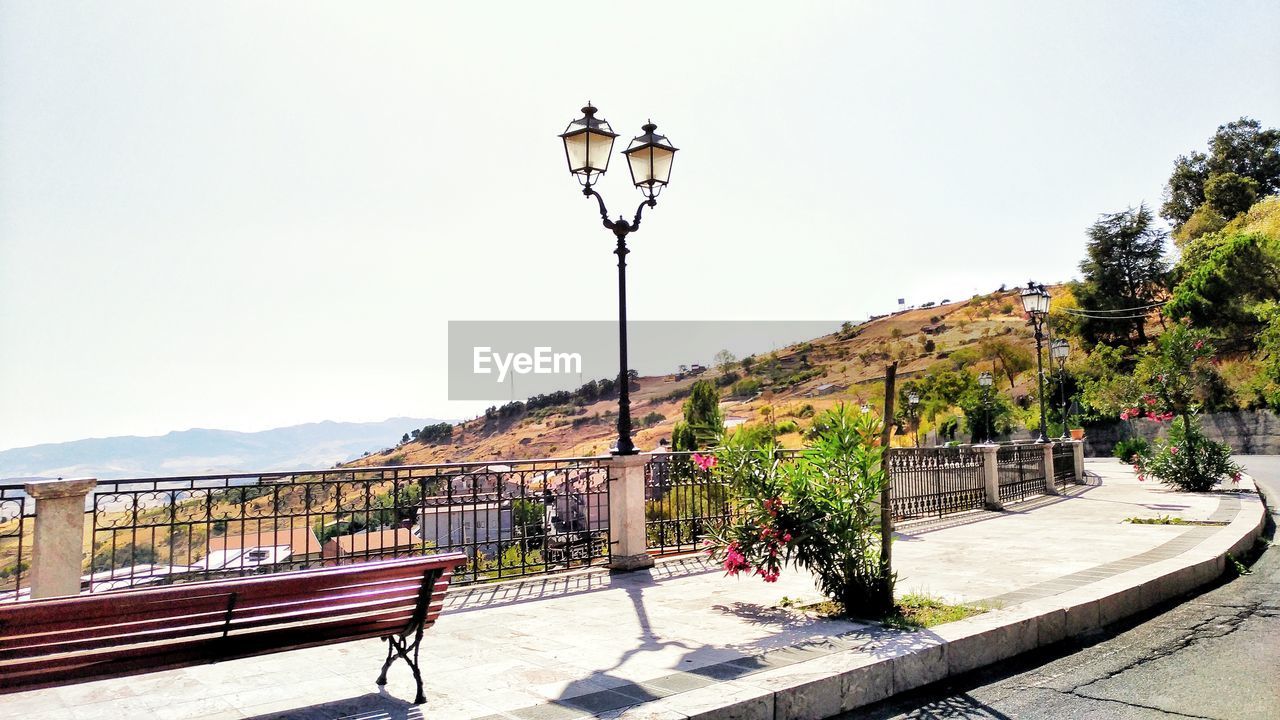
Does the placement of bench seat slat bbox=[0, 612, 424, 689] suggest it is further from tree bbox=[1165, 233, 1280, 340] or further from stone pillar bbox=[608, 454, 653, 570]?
tree bbox=[1165, 233, 1280, 340]

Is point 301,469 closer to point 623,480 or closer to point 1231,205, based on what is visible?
point 623,480

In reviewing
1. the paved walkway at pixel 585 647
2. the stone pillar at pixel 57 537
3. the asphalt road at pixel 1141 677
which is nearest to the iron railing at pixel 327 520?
the stone pillar at pixel 57 537

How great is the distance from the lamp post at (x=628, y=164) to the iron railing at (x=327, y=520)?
1170 mm

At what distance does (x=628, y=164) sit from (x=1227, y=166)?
71.7 m

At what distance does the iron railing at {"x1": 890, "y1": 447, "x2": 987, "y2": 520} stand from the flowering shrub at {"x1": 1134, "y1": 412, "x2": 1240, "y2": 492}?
5.74m

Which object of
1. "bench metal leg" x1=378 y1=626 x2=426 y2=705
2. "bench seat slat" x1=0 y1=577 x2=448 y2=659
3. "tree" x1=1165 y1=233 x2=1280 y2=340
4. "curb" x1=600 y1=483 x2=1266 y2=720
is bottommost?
"curb" x1=600 y1=483 x2=1266 y2=720

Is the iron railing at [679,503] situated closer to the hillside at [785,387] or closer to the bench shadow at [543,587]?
the bench shadow at [543,587]

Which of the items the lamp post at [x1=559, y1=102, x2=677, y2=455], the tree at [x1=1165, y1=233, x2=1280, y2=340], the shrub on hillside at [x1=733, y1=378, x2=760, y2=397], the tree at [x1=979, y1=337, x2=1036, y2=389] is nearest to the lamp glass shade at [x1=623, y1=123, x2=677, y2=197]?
the lamp post at [x1=559, y1=102, x2=677, y2=455]

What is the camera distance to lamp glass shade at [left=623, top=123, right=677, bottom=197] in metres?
8.86

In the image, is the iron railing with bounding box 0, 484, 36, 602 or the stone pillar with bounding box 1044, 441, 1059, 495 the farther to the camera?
the stone pillar with bounding box 1044, 441, 1059, 495

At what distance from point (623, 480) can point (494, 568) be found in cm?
170

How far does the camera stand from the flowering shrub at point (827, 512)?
584 cm

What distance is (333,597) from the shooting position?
157 inches

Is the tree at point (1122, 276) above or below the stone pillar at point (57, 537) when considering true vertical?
above
